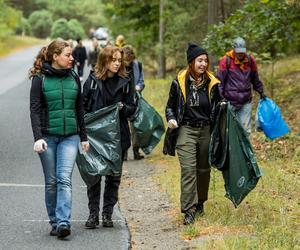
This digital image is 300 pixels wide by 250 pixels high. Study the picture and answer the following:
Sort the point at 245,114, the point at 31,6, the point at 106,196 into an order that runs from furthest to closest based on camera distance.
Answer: the point at 31,6
the point at 245,114
the point at 106,196

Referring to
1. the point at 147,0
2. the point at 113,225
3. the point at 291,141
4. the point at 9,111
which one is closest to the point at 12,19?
the point at 147,0

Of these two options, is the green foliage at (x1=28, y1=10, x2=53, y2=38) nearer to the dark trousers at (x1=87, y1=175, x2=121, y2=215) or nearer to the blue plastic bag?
the blue plastic bag

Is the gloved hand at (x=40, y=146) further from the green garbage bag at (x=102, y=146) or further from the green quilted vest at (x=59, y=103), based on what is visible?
the green garbage bag at (x=102, y=146)

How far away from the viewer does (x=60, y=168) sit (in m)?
7.09

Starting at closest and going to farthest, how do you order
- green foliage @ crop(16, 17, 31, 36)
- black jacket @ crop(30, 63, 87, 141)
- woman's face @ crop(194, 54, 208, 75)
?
black jacket @ crop(30, 63, 87, 141) → woman's face @ crop(194, 54, 208, 75) → green foliage @ crop(16, 17, 31, 36)

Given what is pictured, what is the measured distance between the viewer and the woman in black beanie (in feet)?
25.1

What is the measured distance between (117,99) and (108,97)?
0.31ft

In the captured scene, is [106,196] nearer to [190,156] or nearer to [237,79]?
[190,156]

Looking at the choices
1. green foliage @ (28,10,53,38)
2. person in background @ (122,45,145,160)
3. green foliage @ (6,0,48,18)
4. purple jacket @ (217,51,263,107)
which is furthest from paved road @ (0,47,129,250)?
green foliage @ (6,0,48,18)

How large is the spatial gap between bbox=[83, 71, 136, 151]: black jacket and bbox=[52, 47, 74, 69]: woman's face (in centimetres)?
68

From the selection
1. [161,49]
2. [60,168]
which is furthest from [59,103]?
[161,49]

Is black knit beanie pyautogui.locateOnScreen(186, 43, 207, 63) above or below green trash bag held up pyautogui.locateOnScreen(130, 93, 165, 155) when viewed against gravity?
above

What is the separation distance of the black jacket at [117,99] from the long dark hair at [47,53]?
28.7 inches

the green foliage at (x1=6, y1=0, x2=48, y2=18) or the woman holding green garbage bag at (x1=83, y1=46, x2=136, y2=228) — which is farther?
the green foliage at (x1=6, y1=0, x2=48, y2=18)
